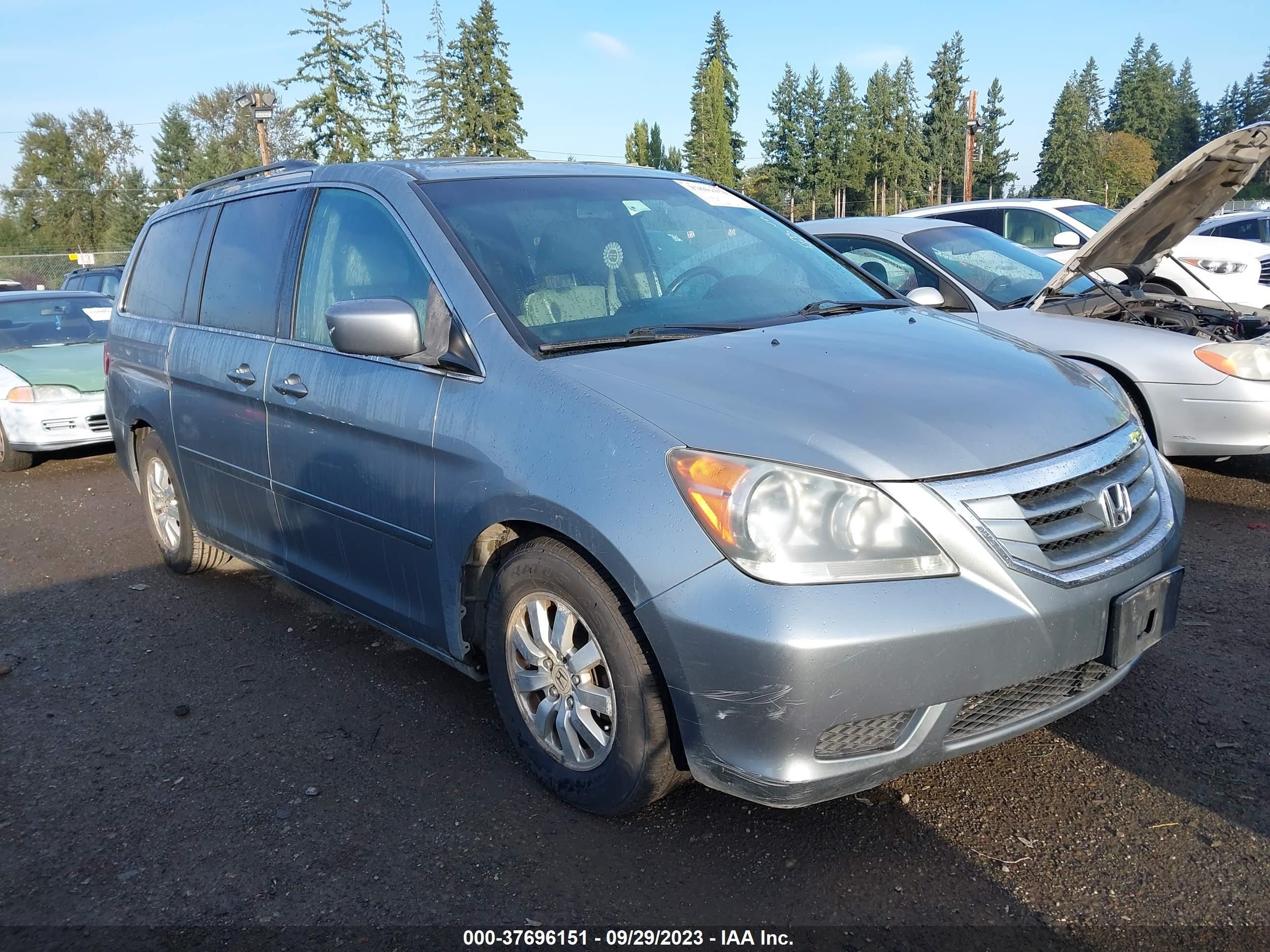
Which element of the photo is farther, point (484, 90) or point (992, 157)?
point (992, 157)

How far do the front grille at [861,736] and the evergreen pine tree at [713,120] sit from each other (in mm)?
82523

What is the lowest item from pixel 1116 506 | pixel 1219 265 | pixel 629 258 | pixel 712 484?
pixel 1116 506

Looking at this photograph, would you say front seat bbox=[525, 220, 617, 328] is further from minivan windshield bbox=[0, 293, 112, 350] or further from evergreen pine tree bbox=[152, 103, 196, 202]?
evergreen pine tree bbox=[152, 103, 196, 202]

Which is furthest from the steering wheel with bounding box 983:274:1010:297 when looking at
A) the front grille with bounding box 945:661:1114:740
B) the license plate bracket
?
the front grille with bounding box 945:661:1114:740

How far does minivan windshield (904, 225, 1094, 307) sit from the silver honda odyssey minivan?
2793mm

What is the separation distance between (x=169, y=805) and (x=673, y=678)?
5.68 ft

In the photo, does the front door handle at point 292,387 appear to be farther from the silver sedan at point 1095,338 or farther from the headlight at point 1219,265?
the headlight at point 1219,265

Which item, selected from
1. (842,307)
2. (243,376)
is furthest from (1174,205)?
(243,376)

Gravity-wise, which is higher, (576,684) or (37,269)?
(37,269)

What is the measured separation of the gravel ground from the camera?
2.47 m

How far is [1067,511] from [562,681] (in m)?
1.40

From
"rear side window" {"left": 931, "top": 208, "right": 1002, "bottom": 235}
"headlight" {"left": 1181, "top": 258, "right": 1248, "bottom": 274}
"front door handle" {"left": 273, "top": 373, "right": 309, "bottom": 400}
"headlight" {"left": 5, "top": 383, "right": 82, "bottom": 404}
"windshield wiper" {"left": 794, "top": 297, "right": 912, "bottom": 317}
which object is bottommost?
"headlight" {"left": 5, "top": 383, "right": 82, "bottom": 404}

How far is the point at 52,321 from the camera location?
984 centimetres

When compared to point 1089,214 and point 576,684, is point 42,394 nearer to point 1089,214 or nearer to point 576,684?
point 576,684
